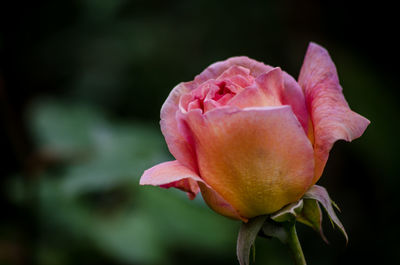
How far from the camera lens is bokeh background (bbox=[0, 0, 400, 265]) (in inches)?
68.2

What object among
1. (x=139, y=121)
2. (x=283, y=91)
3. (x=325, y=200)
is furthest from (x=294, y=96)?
(x=139, y=121)

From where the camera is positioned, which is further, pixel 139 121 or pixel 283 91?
pixel 139 121

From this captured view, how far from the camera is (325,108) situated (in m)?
0.61

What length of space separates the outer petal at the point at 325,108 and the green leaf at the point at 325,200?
0.02 m

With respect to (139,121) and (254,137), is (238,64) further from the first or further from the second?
(139,121)

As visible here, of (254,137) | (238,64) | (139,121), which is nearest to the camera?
(254,137)

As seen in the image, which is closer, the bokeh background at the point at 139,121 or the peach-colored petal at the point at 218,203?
the peach-colored petal at the point at 218,203

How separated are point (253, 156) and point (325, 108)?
0.35 ft

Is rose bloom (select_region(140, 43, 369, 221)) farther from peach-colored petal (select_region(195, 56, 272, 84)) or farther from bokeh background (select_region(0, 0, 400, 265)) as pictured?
bokeh background (select_region(0, 0, 400, 265))

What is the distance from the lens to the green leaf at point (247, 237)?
0.58m

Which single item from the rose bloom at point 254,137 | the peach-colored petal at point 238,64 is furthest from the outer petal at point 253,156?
the peach-colored petal at point 238,64

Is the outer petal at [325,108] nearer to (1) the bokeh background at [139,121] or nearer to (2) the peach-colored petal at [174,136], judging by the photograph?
(2) the peach-colored petal at [174,136]

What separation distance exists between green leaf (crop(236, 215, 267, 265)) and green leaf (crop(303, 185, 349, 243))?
0.06 metres

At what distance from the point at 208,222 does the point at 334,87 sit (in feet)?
4.18
